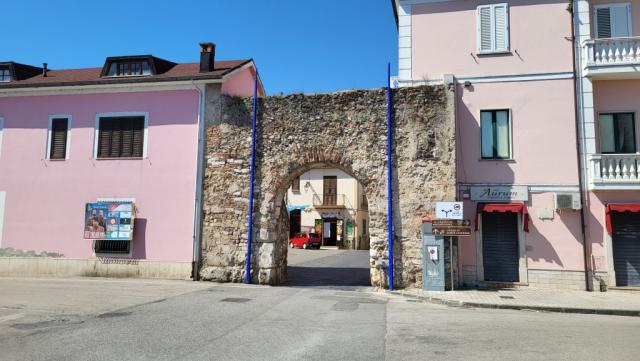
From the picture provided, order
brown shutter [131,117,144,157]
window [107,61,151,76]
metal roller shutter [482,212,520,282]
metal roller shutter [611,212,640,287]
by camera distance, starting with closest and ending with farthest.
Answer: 1. metal roller shutter [611,212,640,287]
2. metal roller shutter [482,212,520,282]
3. brown shutter [131,117,144,157]
4. window [107,61,151,76]

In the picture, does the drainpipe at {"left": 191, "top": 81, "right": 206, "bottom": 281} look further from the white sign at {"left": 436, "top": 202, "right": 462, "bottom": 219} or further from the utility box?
the white sign at {"left": 436, "top": 202, "right": 462, "bottom": 219}

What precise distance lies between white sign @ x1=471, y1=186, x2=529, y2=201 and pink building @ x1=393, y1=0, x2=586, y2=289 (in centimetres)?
3

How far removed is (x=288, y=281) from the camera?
16312mm

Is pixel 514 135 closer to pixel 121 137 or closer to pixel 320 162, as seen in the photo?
pixel 320 162

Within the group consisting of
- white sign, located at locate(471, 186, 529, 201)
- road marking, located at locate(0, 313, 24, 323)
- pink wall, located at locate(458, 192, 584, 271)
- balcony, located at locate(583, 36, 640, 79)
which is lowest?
road marking, located at locate(0, 313, 24, 323)

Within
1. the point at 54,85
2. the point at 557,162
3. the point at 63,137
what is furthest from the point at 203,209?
the point at 557,162

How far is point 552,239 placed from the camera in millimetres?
14172

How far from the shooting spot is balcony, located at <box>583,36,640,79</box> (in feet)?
46.4

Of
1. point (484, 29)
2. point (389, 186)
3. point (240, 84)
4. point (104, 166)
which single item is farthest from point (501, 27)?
point (104, 166)

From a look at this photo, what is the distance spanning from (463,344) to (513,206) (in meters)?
7.99

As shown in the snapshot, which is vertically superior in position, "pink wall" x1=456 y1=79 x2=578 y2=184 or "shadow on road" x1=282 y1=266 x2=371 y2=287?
"pink wall" x1=456 y1=79 x2=578 y2=184

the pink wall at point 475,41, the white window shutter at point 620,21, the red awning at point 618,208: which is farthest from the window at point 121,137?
the white window shutter at point 620,21

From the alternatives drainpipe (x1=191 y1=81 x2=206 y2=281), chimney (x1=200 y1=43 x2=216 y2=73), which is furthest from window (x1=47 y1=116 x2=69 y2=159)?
chimney (x1=200 y1=43 x2=216 y2=73)

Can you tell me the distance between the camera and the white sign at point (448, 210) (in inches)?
519
